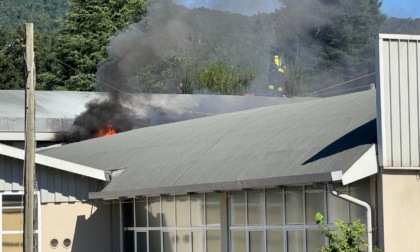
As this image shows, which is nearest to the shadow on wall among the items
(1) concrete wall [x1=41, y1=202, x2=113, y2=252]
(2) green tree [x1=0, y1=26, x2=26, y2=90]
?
(1) concrete wall [x1=41, y1=202, x2=113, y2=252]

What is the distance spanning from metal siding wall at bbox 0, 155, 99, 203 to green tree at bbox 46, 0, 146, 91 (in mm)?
39372

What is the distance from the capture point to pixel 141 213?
89.8 feet

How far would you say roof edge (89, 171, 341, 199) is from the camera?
18683 mm

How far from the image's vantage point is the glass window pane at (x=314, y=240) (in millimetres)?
19875

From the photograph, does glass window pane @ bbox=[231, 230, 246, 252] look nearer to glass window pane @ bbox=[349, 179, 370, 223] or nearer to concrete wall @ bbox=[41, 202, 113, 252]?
glass window pane @ bbox=[349, 179, 370, 223]

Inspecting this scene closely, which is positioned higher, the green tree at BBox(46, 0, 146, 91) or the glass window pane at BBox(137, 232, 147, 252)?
the green tree at BBox(46, 0, 146, 91)

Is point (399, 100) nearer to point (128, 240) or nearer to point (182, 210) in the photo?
point (182, 210)

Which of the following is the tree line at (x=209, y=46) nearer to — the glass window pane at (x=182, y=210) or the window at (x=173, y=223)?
the window at (x=173, y=223)

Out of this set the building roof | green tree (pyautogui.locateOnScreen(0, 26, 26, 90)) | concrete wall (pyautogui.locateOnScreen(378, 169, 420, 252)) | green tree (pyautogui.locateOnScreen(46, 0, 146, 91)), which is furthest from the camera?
green tree (pyautogui.locateOnScreen(0, 26, 26, 90))

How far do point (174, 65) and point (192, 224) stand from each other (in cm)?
3919

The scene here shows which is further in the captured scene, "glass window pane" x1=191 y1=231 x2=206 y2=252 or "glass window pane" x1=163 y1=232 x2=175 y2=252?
"glass window pane" x1=163 y1=232 x2=175 y2=252

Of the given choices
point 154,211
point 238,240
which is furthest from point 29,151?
point 154,211

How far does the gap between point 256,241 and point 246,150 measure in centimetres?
232

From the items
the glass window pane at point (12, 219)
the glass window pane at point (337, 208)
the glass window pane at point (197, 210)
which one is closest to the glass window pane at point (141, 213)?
the glass window pane at point (197, 210)
